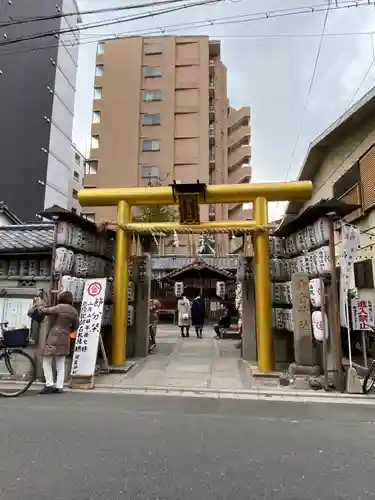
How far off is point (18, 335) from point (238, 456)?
5.48m

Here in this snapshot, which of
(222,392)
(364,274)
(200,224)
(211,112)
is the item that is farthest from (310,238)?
(211,112)

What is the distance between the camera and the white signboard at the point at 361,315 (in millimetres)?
9344

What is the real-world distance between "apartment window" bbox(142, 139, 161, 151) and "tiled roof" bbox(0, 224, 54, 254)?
31540 millimetres

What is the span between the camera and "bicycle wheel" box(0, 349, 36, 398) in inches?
297

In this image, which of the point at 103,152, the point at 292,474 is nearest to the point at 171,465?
the point at 292,474

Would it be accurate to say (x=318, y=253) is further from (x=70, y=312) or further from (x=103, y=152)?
(x=103, y=152)

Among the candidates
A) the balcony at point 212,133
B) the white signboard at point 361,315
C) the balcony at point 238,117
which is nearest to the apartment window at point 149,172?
the balcony at point 212,133

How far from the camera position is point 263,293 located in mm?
9781

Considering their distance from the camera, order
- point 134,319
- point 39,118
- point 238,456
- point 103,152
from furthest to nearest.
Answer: point 103,152, point 39,118, point 134,319, point 238,456

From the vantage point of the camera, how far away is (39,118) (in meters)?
26.5

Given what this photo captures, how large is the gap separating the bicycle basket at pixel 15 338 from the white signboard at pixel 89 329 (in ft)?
3.75

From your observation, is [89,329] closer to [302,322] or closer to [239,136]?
[302,322]

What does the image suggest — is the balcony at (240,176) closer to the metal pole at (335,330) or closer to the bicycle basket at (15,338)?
the metal pole at (335,330)

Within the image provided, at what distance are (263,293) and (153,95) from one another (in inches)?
1515
